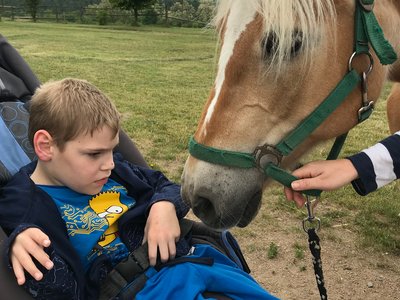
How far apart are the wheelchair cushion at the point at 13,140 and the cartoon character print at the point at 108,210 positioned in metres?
0.41

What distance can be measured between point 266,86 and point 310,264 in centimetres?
220

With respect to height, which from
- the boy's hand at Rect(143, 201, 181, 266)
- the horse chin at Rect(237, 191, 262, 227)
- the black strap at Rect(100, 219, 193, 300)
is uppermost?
the horse chin at Rect(237, 191, 262, 227)

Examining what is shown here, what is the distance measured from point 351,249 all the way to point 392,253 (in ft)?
0.98

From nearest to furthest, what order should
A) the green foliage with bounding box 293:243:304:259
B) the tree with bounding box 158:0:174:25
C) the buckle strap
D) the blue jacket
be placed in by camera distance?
the blue jacket
the buckle strap
the green foliage with bounding box 293:243:304:259
the tree with bounding box 158:0:174:25

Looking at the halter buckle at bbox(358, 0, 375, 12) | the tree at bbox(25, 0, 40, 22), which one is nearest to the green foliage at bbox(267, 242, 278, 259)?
the halter buckle at bbox(358, 0, 375, 12)

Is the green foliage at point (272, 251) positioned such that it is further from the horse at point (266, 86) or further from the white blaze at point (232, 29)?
the white blaze at point (232, 29)

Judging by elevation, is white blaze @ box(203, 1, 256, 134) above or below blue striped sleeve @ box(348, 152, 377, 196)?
above


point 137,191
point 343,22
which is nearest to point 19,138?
point 137,191

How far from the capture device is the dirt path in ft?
10.4

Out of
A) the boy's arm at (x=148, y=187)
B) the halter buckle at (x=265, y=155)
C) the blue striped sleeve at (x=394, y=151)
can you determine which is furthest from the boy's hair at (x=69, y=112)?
the blue striped sleeve at (x=394, y=151)

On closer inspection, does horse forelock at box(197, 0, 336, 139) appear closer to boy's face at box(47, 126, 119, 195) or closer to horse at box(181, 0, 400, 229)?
horse at box(181, 0, 400, 229)

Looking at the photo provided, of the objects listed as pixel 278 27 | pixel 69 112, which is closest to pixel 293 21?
pixel 278 27

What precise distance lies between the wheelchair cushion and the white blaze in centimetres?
94

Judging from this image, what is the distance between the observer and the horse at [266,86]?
1.60 m
